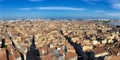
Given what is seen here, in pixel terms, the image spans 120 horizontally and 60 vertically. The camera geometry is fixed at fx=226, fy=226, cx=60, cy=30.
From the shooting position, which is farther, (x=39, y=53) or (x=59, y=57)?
(x=39, y=53)

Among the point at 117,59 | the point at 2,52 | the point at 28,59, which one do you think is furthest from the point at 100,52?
the point at 2,52

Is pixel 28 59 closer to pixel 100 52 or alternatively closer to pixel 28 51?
pixel 28 51

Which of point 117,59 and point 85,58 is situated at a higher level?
point 117,59

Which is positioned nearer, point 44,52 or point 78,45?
point 44,52

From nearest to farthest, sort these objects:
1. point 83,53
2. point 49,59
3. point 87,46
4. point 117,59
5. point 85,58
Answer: point 117,59 → point 49,59 → point 85,58 → point 83,53 → point 87,46

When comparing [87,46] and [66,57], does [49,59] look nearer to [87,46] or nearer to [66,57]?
[66,57]

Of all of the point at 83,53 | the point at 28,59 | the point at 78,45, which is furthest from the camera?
the point at 78,45

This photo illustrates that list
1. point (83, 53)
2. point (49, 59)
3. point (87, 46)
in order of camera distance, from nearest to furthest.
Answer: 1. point (49, 59)
2. point (83, 53)
3. point (87, 46)

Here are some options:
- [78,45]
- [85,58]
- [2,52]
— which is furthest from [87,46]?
[2,52]

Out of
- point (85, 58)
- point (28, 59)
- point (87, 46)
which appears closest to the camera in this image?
point (28, 59)
